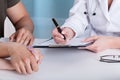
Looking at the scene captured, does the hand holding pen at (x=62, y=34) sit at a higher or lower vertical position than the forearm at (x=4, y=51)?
lower

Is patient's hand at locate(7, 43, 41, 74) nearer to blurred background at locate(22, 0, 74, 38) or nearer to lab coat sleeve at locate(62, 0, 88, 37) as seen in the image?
lab coat sleeve at locate(62, 0, 88, 37)

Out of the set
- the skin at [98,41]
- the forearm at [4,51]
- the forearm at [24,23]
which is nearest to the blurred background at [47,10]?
the forearm at [24,23]

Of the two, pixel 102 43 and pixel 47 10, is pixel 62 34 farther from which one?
pixel 47 10

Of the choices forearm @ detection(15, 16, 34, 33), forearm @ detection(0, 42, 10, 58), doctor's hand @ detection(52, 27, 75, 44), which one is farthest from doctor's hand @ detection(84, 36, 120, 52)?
forearm @ detection(15, 16, 34, 33)

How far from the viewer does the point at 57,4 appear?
243 cm

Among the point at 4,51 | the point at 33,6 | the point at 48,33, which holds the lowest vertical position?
the point at 48,33

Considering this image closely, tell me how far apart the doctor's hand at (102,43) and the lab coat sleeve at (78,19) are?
221 mm

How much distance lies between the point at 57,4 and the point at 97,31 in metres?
1.04

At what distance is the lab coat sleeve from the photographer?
1.34m

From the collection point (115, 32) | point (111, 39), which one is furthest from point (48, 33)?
point (111, 39)

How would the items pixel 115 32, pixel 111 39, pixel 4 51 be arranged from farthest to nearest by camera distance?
pixel 115 32 < pixel 111 39 < pixel 4 51

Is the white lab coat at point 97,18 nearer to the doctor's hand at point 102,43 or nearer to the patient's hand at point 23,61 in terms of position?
the doctor's hand at point 102,43

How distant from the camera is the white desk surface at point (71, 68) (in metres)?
0.76

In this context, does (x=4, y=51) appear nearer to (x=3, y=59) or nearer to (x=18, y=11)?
(x=3, y=59)
